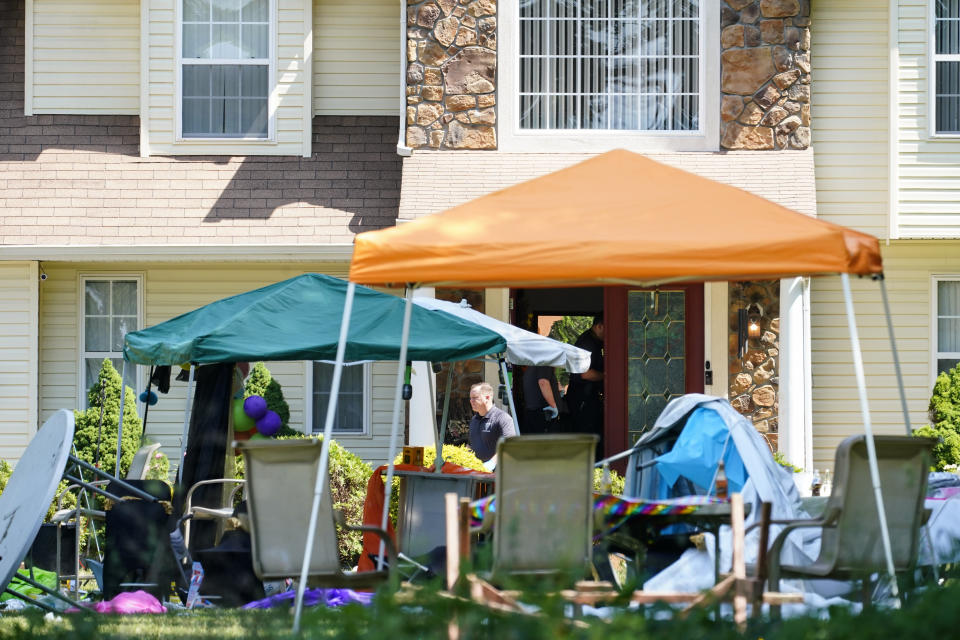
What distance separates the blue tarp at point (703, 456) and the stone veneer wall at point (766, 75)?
5687mm

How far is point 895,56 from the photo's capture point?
13289 millimetres

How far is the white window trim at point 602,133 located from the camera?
42.6 ft

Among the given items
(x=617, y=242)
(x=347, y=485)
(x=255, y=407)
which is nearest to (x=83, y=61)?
(x=347, y=485)

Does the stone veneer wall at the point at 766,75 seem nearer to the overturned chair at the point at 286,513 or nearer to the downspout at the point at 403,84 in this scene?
the downspout at the point at 403,84

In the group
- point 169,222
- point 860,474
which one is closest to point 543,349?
point 860,474

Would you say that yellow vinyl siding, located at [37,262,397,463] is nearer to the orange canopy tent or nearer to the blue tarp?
the blue tarp

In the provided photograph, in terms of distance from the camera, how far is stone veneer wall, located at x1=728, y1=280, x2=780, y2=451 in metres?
12.8

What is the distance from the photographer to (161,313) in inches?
550

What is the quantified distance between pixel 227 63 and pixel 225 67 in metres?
0.06

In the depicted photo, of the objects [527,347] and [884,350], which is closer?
[527,347]

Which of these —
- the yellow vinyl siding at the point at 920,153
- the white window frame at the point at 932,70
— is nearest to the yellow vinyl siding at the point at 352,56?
the yellow vinyl siding at the point at 920,153

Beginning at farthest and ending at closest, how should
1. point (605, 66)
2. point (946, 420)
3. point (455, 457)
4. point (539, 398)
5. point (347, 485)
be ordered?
point (539, 398) < point (605, 66) < point (946, 420) < point (347, 485) < point (455, 457)

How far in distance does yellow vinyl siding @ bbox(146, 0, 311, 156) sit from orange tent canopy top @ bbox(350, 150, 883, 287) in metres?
7.66

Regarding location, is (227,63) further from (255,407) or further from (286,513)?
(286,513)
